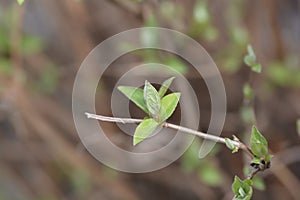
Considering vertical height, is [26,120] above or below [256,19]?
below

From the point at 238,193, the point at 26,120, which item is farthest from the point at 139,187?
the point at 238,193

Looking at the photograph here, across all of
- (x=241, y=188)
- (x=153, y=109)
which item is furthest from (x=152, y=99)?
(x=241, y=188)

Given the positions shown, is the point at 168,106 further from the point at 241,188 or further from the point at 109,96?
the point at 109,96

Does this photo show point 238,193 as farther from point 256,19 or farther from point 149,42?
point 256,19

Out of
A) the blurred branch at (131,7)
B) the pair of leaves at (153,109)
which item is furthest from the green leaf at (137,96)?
the blurred branch at (131,7)

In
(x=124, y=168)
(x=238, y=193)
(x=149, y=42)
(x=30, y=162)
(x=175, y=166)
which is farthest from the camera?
(x=30, y=162)

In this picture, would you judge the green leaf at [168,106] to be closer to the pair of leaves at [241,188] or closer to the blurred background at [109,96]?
the pair of leaves at [241,188]
